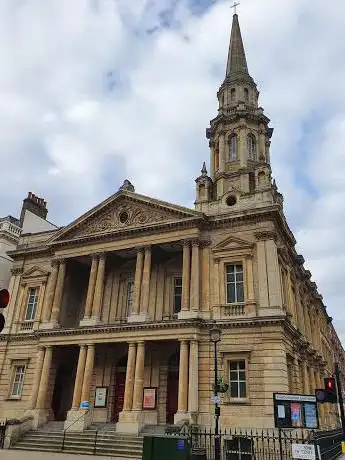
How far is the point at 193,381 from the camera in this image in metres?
22.6

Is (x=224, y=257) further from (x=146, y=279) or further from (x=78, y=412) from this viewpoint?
(x=78, y=412)

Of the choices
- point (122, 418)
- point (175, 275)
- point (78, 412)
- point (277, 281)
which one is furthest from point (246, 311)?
point (78, 412)

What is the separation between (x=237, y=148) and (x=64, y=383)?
2077 centimetres

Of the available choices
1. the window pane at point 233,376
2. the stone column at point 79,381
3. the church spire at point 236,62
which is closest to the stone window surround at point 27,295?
the stone column at point 79,381

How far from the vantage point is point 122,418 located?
2277 centimetres

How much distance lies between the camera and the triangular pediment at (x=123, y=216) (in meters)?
27.3

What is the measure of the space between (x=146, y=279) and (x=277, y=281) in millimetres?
7852

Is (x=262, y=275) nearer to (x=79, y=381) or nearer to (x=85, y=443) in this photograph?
(x=79, y=381)

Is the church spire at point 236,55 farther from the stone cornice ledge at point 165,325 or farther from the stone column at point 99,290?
the stone cornice ledge at point 165,325

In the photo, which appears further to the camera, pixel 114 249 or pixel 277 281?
pixel 114 249

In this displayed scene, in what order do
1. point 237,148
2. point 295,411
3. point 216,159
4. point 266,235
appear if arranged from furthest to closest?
point 216,159 < point 237,148 < point 266,235 < point 295,411

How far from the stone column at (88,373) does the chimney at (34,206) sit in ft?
50.5

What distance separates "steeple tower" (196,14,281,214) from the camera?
27203 millimetres

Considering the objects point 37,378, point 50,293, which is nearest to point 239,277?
point 50,293
